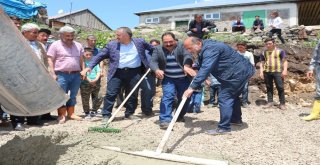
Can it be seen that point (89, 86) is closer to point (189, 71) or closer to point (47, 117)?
point (47, 117)

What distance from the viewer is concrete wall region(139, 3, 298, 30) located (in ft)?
72.7

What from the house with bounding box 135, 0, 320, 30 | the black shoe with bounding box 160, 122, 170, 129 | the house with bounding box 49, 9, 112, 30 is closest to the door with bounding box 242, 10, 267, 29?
the house with bounding box 135, 0, 320, 30

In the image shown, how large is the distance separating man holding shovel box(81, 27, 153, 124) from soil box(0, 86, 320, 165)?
1.62ft

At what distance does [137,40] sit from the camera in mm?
6441

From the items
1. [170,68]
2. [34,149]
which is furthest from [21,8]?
[34,149]

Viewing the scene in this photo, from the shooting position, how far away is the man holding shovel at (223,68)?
5180 millimetres

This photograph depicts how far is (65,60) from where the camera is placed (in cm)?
624

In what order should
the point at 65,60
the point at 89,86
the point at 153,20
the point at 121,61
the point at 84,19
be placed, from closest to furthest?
the point at 65,60, the point at 121,61, the point at 89,86, the point at 153,20, the point at 84,19

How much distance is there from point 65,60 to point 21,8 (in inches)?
433

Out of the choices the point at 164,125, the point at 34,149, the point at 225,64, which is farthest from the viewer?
the point at 164,125

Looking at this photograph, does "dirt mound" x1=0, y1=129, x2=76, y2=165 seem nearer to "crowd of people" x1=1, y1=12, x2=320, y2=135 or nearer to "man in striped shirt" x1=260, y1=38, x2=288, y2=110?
"crowd of people" x1=1, y1=12, x2=320, y2=135

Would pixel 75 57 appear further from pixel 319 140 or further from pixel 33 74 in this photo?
pixel 319 140

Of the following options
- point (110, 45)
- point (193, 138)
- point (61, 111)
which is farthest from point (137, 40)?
point (193, 138)

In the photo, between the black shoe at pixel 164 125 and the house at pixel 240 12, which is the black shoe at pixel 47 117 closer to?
the black shoe at pixel 164 125
